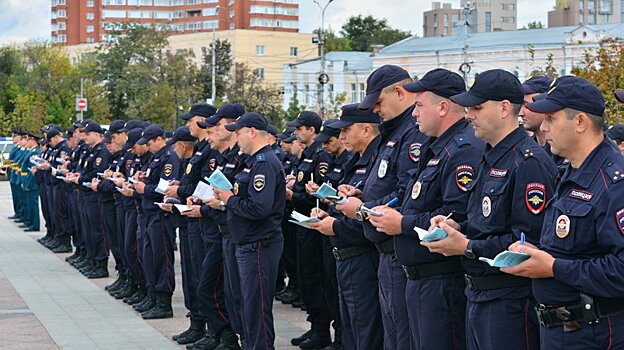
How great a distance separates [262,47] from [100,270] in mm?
88803

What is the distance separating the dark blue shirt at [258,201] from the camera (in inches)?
339

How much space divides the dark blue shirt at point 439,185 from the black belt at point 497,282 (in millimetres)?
493

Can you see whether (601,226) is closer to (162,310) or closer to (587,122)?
(587,122)

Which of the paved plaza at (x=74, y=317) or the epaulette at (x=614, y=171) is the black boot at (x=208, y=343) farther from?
the epaulette at (x=614, y=171)

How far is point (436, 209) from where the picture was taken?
6.29 meters

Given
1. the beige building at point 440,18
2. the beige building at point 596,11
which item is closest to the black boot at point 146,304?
the beige building at point 596,11

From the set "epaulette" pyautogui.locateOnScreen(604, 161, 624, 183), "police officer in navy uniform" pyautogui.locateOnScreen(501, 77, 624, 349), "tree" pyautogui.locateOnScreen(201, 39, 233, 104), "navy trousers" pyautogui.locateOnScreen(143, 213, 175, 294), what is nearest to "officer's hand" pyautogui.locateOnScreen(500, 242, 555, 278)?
"police officer in navy uniform" pyautogui.locateOnScreen(501, 77, 624, 349)

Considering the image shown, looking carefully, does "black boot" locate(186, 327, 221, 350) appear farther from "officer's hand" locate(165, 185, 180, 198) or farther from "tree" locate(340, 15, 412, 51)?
"tree" locate(340, 15, 412, 51)

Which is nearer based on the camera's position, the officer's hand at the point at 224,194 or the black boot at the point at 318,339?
the officer's hand at the point at 224,194

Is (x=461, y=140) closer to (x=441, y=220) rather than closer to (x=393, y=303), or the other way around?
(x=441, y=220)

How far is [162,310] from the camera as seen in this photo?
12.3m

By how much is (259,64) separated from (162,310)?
90.7m

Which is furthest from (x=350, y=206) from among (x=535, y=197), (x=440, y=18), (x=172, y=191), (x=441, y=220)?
(x=440, y=18)

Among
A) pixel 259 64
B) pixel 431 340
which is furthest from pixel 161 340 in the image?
A: pixel 259 64
